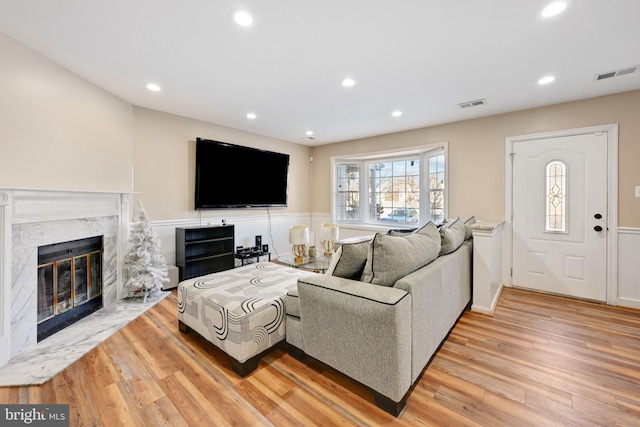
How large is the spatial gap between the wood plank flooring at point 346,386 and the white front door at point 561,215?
0.96 meters

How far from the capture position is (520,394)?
64.2 inches

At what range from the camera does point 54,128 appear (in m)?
2.40

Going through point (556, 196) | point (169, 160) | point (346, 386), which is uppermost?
point (169, 160)

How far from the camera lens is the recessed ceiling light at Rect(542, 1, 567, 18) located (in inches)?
65.5

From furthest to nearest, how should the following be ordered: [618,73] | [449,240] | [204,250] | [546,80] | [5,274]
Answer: [204,250] → [546,80] → [618,73] → [449,240] → [5,274]

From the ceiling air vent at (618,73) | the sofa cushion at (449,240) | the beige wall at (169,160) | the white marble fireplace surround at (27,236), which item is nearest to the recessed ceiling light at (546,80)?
the ceiling air vent at (618,73)

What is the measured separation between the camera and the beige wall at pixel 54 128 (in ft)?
6.82

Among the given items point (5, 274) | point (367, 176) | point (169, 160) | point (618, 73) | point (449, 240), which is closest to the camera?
point (5, 274)

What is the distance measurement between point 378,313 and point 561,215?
3.30m

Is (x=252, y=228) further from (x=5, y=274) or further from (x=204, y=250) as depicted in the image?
(x=5, y=274)

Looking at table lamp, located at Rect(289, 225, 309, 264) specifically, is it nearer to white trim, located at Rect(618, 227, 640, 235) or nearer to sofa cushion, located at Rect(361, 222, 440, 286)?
sofa cushion, located at Rect(361, 222, 440, 286)

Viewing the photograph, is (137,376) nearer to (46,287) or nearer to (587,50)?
(46,287)

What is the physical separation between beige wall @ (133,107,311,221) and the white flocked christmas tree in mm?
581

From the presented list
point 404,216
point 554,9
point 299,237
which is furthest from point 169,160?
point 554,9
